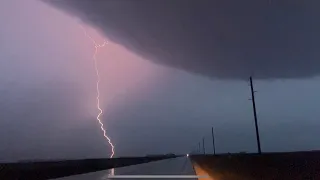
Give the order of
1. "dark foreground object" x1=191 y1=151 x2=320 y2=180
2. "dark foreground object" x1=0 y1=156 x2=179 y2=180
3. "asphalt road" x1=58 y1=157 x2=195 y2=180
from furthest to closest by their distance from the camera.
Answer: "dark foreground object" x1=0 y1=156 x2=179 y2=180 < "asphalt road" x1=58 y1=157 x2=195 y2=180 < "dark foreground object" x1=191 y1=151 x2=320 y2=180

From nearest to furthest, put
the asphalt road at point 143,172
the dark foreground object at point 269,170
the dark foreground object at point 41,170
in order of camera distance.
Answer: the dark foreground object at point 269,170 < the asphalt road at point 143,172 < the dark foreground object at point 41,170

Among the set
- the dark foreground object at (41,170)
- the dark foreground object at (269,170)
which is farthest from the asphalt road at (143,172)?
the dark foreground object at (41,170)

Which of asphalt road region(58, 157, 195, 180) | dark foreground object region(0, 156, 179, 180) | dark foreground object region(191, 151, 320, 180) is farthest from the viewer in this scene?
dark foreground object region(0, 156, 179, 180)

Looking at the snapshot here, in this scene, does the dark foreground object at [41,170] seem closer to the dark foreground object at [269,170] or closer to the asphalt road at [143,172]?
the asphalt road at [143,172]

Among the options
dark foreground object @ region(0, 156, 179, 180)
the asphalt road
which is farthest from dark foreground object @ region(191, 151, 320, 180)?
dark foreground object @ region(0, 156, 179, 180)

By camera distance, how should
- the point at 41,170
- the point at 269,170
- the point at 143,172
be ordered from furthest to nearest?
the point at 41,170 < the point at 143,172 < the point at 269,170

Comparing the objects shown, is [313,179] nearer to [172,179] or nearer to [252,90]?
[172,179]

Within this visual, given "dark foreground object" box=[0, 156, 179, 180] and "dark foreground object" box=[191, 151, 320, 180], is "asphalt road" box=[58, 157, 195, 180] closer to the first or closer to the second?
"dark foreground object" box=[191, 151, 320, 180]

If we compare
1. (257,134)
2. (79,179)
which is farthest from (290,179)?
(257,134)

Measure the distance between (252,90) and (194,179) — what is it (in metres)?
30.0

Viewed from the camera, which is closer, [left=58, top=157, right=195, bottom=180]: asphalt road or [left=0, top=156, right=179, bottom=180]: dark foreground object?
[left=58, top=157, right=195, bottom=180]: asphalt road

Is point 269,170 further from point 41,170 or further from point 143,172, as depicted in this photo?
point 41,170

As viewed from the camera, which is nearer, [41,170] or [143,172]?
[143,172]

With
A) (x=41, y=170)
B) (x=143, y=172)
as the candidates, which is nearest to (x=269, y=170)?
(x=143, y=172)
